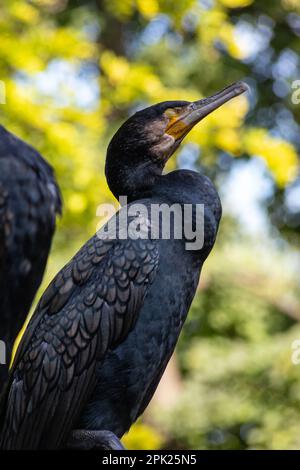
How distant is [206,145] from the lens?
433 cm

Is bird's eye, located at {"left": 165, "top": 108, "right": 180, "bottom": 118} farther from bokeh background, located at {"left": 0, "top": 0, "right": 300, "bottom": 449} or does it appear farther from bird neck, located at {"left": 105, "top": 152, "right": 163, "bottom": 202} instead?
bokeh background, located at {"left": 0, "top": 0, "right": 300, "bottom": 449}

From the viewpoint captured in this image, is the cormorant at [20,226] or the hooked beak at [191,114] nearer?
the cormorant at [20,226]

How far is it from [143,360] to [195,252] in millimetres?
260

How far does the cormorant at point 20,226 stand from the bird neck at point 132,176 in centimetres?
20

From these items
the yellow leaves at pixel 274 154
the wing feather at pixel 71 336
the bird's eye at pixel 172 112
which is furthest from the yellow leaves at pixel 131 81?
the wing feather at pixel 71 336

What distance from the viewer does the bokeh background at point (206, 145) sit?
13.3ft

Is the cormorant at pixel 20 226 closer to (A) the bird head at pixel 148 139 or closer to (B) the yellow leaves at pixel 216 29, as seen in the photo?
(A) the bird head at pixel 148 139

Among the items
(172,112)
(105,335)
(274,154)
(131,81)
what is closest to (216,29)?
(131,81)

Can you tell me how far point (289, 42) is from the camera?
753 cm

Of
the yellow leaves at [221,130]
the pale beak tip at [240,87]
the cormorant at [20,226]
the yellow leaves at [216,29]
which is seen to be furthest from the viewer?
the yellow leaves at [221,130]

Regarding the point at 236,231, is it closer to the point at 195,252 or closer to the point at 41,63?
the point at 41,63

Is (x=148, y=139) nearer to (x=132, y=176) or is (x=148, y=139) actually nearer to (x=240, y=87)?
(x=132, y=176)

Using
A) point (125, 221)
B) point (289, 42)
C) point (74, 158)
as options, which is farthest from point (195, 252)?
point (289, 42)

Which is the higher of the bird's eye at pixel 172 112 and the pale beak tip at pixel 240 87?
the pale beak tip at pixel 240 87
